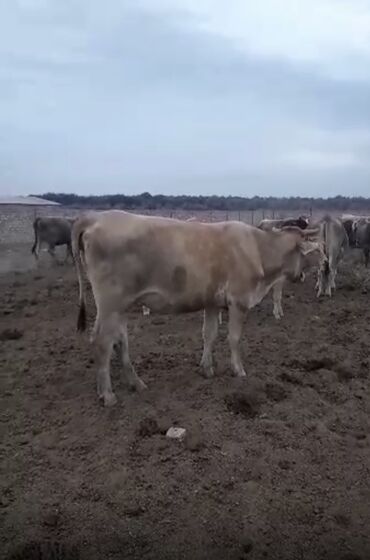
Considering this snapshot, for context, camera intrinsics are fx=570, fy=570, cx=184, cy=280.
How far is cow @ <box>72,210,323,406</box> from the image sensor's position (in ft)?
20.1

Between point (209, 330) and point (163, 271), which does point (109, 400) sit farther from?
point (209, 330)

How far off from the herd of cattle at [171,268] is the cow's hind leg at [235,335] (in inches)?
0.5

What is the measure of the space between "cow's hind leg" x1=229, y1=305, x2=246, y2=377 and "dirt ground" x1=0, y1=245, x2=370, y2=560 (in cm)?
21

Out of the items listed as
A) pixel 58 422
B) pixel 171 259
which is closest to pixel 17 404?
pixel 58 422

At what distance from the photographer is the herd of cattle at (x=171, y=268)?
6.14 metres

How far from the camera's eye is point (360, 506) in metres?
4.21

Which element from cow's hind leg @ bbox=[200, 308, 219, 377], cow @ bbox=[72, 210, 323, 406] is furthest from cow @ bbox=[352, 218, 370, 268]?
cow's hind leg @ bbox=[200, 308, 219, 377]

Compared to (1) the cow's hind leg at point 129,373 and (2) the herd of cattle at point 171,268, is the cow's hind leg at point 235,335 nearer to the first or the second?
(2) the herd of cattle at point 171,268

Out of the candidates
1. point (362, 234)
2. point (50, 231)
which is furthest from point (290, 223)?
point (50, 231)

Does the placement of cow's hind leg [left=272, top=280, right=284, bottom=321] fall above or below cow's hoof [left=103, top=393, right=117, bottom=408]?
above

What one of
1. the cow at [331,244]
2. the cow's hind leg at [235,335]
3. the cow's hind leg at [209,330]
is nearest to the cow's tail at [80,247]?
the cow's hind leg at [209,330]

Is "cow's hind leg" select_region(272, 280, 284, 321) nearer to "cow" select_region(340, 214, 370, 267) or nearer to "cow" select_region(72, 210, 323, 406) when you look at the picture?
"cow" select_region(72, 210, 323, 406)

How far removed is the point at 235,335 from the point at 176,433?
195cm

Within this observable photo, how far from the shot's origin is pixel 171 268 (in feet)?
21.0
